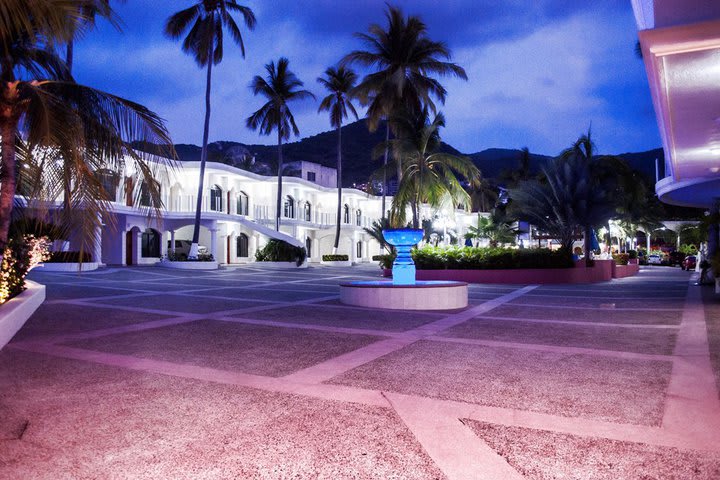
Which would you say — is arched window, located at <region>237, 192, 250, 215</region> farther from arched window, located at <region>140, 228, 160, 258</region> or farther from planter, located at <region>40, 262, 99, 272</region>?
planter, located at <region>40, 262, 99, 272</region>

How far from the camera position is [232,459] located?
3.34 metres

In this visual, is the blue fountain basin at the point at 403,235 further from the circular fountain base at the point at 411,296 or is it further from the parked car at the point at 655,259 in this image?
the parked car at the point at 655,259

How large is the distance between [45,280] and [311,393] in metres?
18.2

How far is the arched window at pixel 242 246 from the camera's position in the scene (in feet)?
127

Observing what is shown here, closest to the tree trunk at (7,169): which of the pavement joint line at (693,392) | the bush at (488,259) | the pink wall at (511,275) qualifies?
the pavement joint line at (693,392)

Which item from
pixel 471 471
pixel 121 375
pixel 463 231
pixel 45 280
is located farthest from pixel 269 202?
pixel 471 471

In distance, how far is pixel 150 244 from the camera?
33312mm

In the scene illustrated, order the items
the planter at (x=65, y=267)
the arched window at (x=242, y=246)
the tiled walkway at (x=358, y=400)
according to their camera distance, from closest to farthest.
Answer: the tiled walkway at (x=358, y=400), the planter at (x=65, y=267), the arched window at (x=242, y=246)

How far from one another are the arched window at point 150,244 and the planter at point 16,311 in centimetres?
2239

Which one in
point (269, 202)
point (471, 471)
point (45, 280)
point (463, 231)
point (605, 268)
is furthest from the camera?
point (463, 231)

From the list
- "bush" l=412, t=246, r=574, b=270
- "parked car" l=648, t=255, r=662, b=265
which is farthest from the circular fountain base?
"parked car" l=648, t=255, r=662, b=265

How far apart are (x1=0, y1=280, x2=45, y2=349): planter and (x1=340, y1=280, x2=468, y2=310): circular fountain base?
6460 millimetres

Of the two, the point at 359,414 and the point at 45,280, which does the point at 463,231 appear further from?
the point at 359,414

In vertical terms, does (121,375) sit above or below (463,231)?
below
